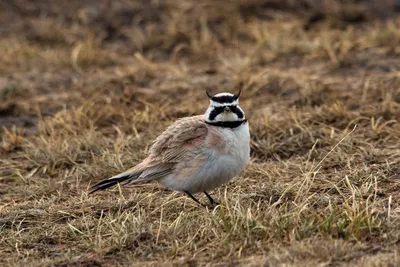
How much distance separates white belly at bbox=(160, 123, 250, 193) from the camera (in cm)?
589

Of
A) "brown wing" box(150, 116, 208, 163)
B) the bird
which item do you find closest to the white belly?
the bird

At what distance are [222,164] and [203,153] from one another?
0.16m

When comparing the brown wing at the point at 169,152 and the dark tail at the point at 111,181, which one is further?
the dark tail at the point at 111,181

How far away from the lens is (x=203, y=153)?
5961mm

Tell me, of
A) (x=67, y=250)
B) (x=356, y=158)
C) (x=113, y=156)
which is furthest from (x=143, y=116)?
(x=67, y=250)

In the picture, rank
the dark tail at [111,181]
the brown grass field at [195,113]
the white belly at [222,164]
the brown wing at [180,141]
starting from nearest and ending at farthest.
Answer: the brown grass field at [195,113] < the white belly at [222,164] < the brown wing at [180,141] < the dark tail at [111,181]

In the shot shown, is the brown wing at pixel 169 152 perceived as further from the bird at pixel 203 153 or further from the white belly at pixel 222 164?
the white belly at pixel 222 164

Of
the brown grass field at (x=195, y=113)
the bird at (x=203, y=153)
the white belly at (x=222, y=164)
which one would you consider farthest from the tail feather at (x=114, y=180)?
the white belly at (x=222, y=164)

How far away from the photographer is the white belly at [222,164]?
5.89 meters

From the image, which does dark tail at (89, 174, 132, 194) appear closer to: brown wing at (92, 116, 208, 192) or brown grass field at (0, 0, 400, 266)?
brown wing at (92, 116, 208, 192)

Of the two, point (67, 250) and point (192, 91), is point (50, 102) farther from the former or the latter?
point (67, 250)

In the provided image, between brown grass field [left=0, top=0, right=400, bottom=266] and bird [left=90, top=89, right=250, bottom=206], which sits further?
bird [left=90, top=89, right=250, bottom=206]

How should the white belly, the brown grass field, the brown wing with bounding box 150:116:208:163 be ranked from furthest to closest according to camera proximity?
the brown wing with bounding box 150:116:208:163
the white belly
the brown grass field

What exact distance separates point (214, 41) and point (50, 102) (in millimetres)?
2702
